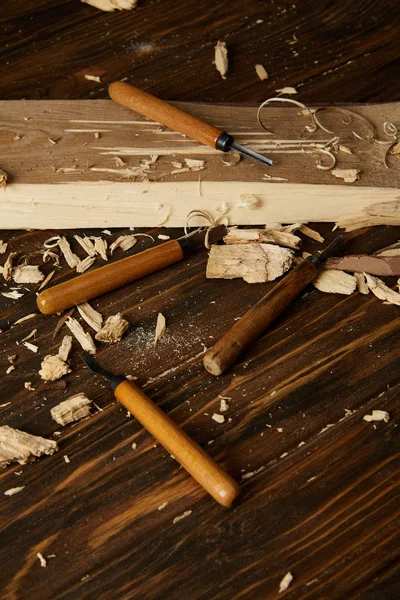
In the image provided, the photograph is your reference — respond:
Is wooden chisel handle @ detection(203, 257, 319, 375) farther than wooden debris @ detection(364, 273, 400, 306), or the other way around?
wooden debris @ detection(364, 273, 400, 306)

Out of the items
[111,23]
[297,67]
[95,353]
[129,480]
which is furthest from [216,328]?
[111,23]

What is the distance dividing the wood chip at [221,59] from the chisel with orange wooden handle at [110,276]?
22.8 inches

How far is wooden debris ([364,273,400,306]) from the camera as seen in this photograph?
138cm

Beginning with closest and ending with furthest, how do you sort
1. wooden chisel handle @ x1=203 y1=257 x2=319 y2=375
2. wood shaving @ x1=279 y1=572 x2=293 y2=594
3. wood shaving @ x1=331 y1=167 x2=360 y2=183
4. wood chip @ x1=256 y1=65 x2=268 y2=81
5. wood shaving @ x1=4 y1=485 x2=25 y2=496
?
wood shaving @ x1=279 y1=572 x2=293 y2=594
wood shaving @ x1=4 y1=485 x2=25 y2=496
wooden chisel handle @ x1=203 y1=257 x2=319 y2=375
wood shaving @ x1=331 y1=167 x2=360 y2=183
wood chip @ x1=256 y1=65 x2=268 y2=81

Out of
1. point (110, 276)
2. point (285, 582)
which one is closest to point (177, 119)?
point (110, 276)

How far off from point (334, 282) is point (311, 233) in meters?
0.14

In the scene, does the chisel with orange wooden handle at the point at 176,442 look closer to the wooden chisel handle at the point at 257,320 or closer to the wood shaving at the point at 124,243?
the wooden chisel handle at the point at 257,320

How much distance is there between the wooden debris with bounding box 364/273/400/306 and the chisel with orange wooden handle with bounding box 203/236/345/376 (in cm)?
9

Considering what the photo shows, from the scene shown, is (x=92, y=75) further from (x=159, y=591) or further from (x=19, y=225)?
(x=159, y=591)

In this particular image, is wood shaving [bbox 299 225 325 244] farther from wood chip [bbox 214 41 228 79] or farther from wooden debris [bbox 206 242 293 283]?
wood chip [bbox 214 41 228 79]

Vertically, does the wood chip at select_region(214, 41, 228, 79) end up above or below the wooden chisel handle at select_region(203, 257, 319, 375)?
above

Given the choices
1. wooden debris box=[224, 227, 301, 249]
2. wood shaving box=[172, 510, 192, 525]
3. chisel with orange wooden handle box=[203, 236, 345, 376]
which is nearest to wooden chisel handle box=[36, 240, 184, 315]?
wooden debris box=[224, 227, 301, 249]

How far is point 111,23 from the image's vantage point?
1966mm

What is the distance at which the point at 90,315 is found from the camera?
137 cm
